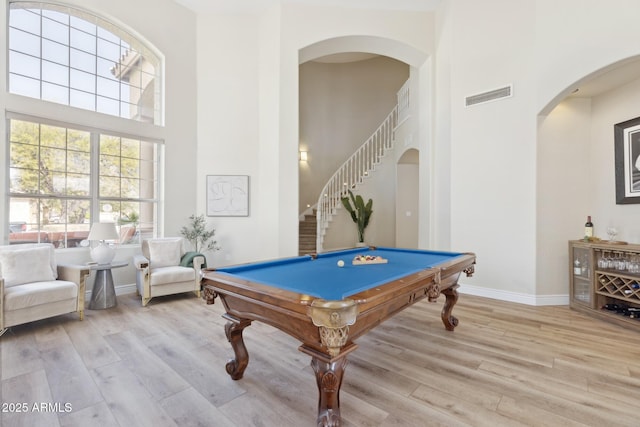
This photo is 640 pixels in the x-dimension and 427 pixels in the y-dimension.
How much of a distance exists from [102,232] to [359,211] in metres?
5.17

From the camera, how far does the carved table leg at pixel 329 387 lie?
4.98 feet

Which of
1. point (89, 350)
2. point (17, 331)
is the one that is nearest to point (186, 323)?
point (89, 350)

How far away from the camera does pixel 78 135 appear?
14.1ft

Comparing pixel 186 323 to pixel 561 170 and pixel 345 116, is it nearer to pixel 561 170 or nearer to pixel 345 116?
pixel 561 170

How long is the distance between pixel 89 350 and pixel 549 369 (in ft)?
12.7

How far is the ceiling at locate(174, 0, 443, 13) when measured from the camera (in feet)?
16.3

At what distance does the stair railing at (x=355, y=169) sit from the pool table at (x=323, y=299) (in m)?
4.93

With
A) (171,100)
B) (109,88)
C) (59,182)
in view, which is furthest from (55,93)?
(171,100)

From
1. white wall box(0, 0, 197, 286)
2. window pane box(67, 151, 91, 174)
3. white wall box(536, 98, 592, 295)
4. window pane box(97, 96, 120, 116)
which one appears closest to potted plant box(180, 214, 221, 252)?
white wall box(0, 0, 197, 286)

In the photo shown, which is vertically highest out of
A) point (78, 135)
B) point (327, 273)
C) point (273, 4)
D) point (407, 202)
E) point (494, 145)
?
point (273, 4)

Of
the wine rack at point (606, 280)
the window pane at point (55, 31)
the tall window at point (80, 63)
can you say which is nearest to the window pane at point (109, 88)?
the tall window at point (80, 63)

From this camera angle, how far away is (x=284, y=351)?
2.62 metres

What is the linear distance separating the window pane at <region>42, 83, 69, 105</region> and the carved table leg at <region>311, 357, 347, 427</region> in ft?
16.4

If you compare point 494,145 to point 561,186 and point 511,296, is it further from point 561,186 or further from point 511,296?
point 511,296
